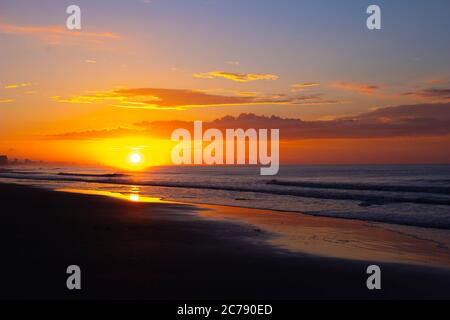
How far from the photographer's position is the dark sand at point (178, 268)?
8.61 meters

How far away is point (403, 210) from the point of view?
81.6ft

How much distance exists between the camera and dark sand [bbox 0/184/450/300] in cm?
861

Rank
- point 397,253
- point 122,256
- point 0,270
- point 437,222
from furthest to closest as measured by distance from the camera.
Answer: point 437,222
point 397,253
point 122,256
point 0,270

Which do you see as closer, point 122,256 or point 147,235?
point 122,256

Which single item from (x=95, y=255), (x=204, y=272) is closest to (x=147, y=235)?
(x=95, y=255)

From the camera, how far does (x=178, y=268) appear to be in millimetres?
10383

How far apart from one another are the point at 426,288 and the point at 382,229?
8771mm

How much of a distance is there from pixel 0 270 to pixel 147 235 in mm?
5895

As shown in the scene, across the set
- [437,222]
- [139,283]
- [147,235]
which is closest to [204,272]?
[139,283]

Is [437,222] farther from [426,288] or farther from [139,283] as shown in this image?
[139,283]

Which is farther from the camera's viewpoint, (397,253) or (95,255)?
(397,253)
